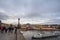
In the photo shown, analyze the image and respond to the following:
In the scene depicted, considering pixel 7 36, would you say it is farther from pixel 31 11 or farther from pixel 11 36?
pixel 31 11

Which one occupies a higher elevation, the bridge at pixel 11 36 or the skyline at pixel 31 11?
the skyline at pixel 31 11

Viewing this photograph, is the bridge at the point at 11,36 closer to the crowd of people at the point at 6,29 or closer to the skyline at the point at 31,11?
the crowd of people at the point at 6,29

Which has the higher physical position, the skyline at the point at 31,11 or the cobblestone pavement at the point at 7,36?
the skyline at the point at 31,11

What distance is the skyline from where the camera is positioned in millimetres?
1748

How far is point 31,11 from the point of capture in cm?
178

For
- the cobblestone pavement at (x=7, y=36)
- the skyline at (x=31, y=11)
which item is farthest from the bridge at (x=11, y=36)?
the skyline at (x=31, y=11)

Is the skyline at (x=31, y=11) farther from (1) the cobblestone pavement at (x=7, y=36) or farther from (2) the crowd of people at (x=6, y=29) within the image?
(1) the cobblestone pavement at (x=7, y=36)

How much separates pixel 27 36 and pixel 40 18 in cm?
39

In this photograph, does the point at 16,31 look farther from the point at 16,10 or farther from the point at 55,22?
the point at 55,22

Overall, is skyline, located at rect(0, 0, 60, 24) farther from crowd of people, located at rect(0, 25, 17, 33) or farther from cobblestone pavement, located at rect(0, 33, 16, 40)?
cobblestone pavement, located at rect(0, 33, 16, 40)

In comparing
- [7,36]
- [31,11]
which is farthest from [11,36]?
[31,11]

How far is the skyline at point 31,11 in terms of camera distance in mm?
1748

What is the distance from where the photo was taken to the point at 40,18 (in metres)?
1.77

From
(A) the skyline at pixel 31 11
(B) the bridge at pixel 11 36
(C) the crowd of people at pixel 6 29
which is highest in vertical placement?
(A) the skyline at pixel 31 11
